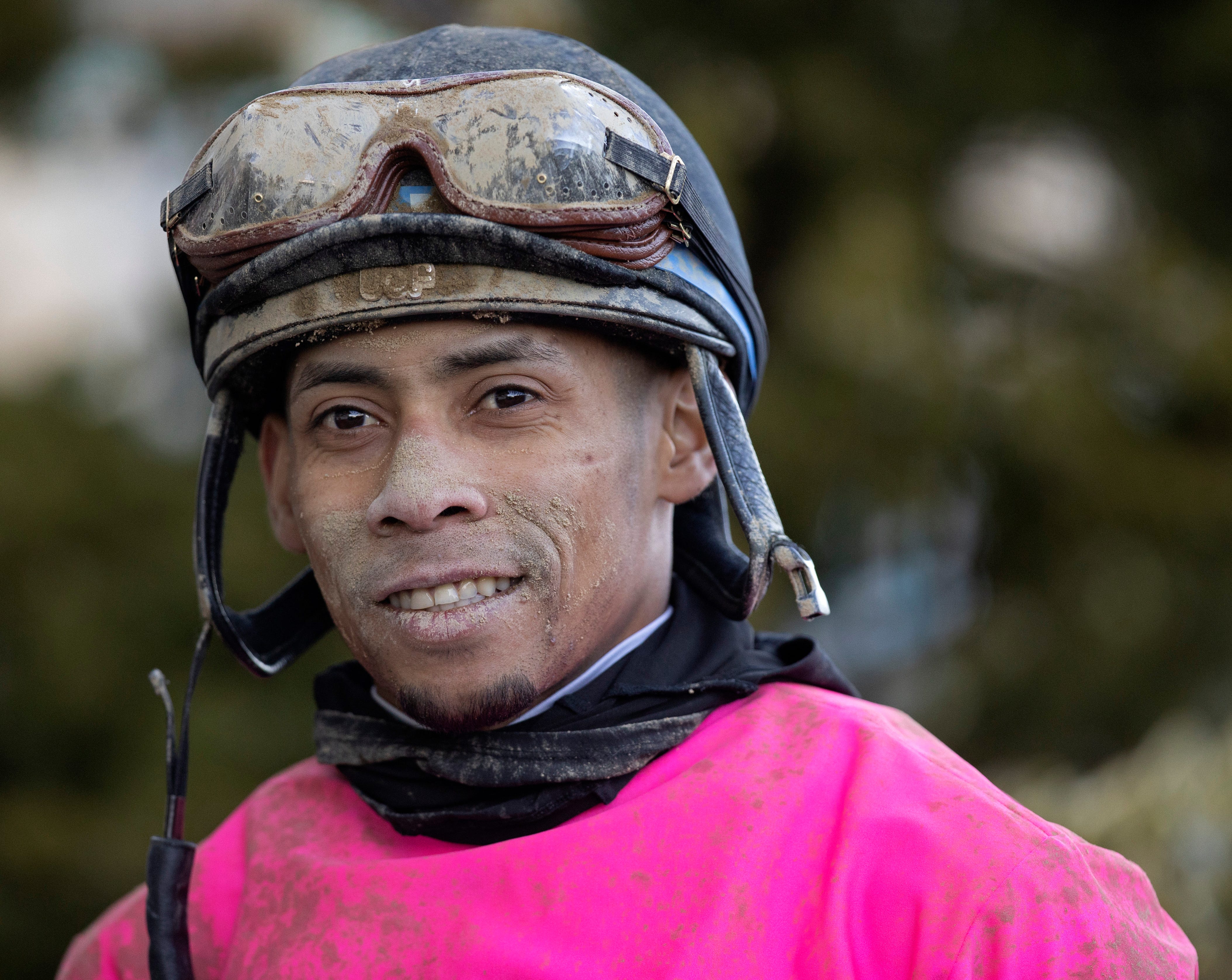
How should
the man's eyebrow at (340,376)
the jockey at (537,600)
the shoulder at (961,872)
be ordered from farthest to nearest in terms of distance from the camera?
the man's eyebrow at (340,376), the jockey at (537,600), the shoulder at (961,872)

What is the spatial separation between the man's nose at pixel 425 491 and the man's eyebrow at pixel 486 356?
0.11 meters

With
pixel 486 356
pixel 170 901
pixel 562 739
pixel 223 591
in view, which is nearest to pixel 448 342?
pixel 486 356

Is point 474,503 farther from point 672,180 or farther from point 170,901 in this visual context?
point 170,901

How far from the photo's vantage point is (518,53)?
217 centimetres

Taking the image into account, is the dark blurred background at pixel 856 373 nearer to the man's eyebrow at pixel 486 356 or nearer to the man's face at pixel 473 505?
the man's face at pixel 473 505

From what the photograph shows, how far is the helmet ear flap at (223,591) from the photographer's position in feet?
7.50

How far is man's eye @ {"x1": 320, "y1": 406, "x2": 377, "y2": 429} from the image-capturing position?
205 centimetres

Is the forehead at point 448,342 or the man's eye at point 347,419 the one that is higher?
the forehead at point 448,342

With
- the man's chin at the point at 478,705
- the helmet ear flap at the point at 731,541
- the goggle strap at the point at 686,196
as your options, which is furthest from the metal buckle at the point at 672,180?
the man's chin at the point at 478,705

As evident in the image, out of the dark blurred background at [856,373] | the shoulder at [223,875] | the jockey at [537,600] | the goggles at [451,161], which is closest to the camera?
the jockey at [537,600]

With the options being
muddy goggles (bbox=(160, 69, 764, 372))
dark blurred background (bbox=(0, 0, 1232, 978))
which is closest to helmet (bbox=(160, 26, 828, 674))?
muddy goggles (bbox=(160, 69, 764, 372))

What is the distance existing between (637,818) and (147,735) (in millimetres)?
3960

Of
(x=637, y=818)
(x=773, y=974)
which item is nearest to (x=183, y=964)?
(x=637, y=818)

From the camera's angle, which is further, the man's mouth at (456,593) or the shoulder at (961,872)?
the man's mouth at (456,593)
